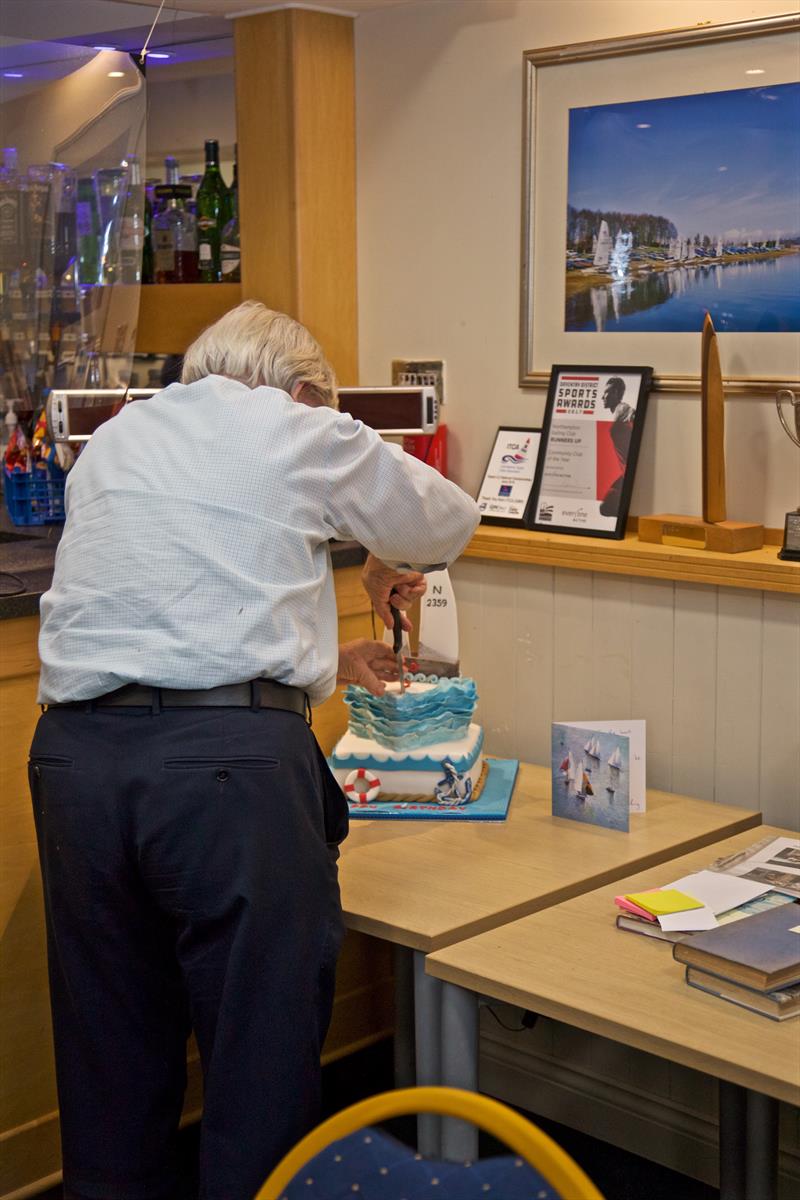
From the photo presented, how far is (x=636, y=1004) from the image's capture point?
5.65 ft

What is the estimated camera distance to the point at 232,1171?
1851mm

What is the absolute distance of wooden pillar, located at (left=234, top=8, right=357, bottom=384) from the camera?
9.59ft

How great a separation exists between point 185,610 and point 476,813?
0.82 metres

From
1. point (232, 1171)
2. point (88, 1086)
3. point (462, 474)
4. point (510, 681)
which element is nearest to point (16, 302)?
point (462, 474)

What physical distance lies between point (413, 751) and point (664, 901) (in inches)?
24.7

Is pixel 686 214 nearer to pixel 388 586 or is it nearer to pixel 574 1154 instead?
pixel 388 586

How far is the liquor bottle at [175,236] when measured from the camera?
11.1 ft

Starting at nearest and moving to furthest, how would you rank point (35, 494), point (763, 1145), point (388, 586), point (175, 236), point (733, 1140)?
point (763, 1145) < point (733, 1140) < point (388, 586) < point (35, 494) < point (175, 236)

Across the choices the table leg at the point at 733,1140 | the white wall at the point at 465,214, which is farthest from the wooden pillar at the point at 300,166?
the table leg at the point at 733,1140

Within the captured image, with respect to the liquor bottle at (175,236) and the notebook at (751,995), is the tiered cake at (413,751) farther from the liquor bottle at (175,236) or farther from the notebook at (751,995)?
the liquor bottle at (175,236)

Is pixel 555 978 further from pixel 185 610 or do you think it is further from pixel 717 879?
pixel 185 610

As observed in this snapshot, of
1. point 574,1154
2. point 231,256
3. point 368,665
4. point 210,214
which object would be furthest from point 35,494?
point 574,1154

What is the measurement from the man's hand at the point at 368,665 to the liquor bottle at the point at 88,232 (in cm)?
93

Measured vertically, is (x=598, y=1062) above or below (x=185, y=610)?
below
